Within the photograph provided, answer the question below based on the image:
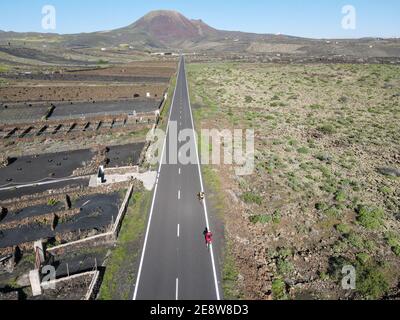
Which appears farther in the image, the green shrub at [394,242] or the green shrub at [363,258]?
the green shrub at [394,242]

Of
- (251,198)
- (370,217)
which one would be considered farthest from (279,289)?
(370,217)

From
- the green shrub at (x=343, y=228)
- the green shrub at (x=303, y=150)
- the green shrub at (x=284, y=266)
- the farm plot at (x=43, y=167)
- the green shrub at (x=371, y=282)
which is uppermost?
the green shrub at (x=303, y=150)

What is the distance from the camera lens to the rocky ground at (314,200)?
25.3 meters

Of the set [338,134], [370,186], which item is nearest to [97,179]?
[370,186]

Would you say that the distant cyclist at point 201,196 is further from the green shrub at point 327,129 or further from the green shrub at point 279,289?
the green shrub at point 327,129

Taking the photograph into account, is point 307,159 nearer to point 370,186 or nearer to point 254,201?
point 370,186

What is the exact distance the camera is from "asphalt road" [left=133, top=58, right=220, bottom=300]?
23322 mm

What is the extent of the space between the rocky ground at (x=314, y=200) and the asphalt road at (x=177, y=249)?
2.41 metres

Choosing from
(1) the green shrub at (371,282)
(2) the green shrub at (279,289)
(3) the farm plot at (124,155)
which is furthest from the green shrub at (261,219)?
(3) the farm plot at (124,155)

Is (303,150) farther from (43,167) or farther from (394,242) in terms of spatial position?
(43,167)

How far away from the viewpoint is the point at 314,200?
119 ft

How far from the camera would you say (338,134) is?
59.7m

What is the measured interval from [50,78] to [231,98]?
239 feet
